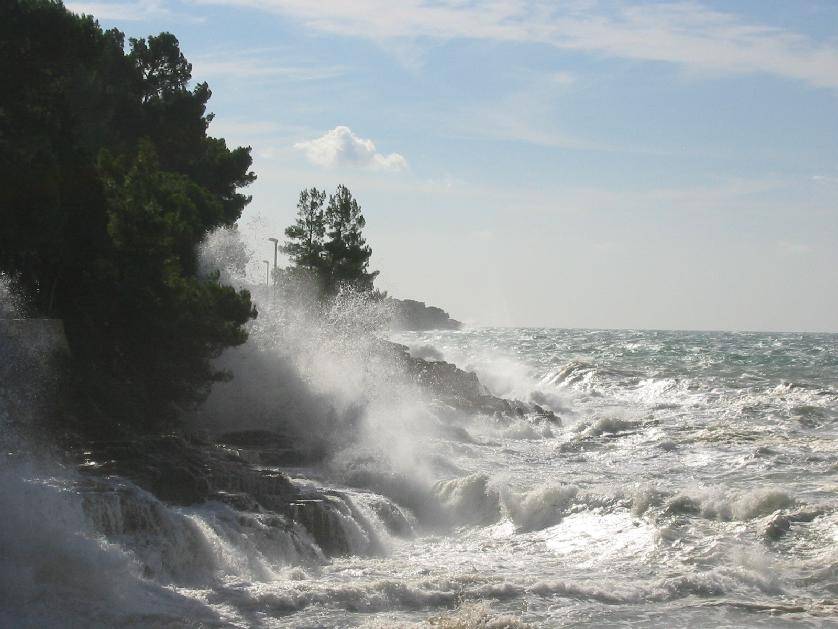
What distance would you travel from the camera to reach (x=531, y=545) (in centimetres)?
1820

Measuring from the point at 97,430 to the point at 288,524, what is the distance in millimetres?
4822

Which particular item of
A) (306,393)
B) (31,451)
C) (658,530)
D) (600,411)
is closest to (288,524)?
(31,451)

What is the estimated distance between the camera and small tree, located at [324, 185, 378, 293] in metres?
50.2

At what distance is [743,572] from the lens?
15.5 meters

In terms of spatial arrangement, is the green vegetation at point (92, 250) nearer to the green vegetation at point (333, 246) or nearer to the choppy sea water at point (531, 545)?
the choppy sea water at point (531, 545)

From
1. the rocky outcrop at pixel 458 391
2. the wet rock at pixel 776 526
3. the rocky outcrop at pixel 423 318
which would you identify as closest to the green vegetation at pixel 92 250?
the wet rock at pixel 776 526

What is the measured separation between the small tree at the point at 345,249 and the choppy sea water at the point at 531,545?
19199 mm

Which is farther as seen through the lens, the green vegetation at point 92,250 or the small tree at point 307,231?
the small tree at point 307,231

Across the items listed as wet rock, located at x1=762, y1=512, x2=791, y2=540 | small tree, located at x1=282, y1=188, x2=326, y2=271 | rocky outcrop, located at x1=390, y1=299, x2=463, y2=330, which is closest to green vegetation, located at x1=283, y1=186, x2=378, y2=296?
small tree, located at x1=282, y1=188, x2=326, y2=271

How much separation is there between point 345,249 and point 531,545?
3370cm

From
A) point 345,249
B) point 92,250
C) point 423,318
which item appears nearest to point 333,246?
point 345,249

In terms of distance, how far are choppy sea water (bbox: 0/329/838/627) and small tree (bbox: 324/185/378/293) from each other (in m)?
19.2

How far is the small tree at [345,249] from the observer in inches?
1978

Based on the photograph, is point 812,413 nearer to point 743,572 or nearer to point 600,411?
point 600,411
